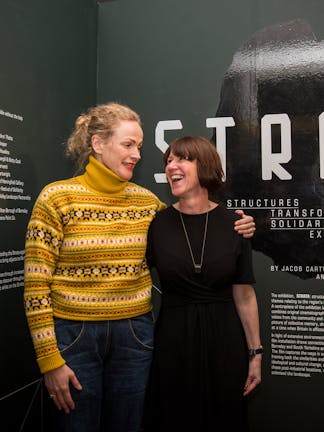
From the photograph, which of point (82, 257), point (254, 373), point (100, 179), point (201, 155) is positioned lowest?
point (254, 373)

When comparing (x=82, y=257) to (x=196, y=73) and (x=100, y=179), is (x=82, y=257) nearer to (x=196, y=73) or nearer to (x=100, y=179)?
(x=100, y=179)

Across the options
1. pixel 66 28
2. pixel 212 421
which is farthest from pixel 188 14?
pixel 212 421

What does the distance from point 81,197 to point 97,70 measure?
1.30 meters

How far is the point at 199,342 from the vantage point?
61.8 inches

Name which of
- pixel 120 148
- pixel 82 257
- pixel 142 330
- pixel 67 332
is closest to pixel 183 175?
pixel 120 148

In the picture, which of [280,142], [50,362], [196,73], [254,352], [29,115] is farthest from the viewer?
[196,73]

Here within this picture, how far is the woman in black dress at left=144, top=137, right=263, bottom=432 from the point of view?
1.57 m

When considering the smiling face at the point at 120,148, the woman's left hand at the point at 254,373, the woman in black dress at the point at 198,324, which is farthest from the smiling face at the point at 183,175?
the woman's left hand at the point at 254,373

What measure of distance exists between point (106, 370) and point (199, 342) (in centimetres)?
37

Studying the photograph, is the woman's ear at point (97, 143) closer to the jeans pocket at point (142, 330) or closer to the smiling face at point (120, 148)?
the smiling face at point (120, 148)

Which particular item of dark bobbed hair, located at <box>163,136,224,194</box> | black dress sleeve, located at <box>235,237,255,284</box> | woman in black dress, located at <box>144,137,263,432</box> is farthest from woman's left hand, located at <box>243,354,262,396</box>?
dark bobbed hair, located at <box>163,136,224,194</box>

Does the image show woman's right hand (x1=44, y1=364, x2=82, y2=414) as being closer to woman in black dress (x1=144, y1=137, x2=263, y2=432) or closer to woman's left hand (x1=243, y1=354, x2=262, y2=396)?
woman in black dress (x1=144, y1=137, x2=263, y2=432)

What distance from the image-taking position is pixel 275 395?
219cm

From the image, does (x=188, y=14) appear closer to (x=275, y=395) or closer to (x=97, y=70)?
(x=97, y=70)
